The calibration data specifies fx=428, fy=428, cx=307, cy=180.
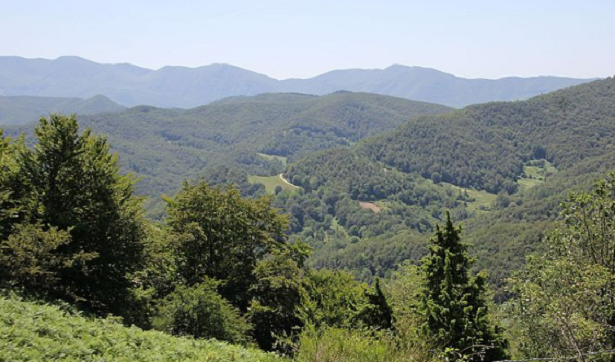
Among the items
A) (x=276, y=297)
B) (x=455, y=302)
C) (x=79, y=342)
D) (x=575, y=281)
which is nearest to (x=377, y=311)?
(x=455, y=302)

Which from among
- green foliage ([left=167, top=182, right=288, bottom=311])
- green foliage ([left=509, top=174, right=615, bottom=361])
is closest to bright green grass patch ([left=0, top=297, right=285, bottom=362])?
green foliage ([left=167, top=182, right=288, bottom=311])

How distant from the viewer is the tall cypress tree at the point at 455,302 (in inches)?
586

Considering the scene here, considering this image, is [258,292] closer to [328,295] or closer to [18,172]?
[328,295]

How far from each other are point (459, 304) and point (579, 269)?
4306 mm

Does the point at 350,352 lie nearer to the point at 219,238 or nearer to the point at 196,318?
the point at 196,318

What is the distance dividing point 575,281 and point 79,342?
15122mm

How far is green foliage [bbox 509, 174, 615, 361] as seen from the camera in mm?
14148

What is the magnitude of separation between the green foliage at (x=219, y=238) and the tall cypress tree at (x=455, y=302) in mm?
9552

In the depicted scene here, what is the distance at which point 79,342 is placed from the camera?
9461 millimetres

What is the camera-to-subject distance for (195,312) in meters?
16.6

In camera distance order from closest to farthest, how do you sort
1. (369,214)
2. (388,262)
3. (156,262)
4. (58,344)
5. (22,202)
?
1. (58,344)
2. (22,202)
3. (156,262)
4. (388,262)
5. (369,214)

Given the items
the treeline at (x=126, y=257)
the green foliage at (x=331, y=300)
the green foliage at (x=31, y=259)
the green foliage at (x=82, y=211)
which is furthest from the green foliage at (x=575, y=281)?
the green foliage at (x=31, y=259)

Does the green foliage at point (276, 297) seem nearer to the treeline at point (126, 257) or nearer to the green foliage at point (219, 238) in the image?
the treeline at point (126, 257)

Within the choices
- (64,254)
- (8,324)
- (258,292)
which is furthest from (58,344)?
(258,292)
